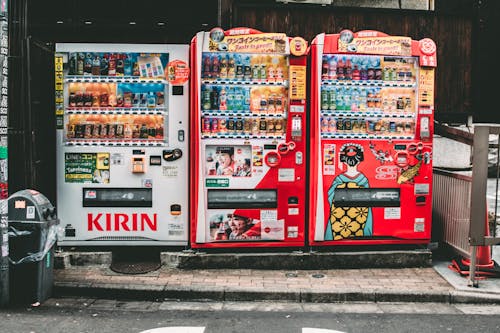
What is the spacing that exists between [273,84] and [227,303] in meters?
2.95

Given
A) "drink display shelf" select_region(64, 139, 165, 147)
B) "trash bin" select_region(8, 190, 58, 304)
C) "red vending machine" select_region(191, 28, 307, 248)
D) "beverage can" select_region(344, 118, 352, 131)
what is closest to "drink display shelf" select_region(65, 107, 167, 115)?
"drink display shelf" select_region(64, 139, 165, 147)

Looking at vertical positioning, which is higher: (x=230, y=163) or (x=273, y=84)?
(x=273, y=84)

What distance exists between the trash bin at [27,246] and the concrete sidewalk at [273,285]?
1.53 ft

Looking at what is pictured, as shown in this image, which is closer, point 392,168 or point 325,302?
point 325,302

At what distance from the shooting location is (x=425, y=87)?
700cm

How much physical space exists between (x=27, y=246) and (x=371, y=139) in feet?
15.0

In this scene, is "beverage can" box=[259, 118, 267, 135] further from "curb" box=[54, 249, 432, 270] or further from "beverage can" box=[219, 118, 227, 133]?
"curb" box=[54, 249, 432, 270]

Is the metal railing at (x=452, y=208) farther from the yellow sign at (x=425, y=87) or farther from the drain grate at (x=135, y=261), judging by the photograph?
the drain grate at (x=135, y=261)

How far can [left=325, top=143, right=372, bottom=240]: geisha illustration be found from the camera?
23.0ft

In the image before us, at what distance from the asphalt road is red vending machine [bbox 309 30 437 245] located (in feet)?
4.53

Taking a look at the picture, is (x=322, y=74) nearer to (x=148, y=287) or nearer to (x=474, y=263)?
(x=474, y=263)

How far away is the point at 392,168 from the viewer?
7070 mm

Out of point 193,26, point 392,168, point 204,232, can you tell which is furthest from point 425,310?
point 193,26

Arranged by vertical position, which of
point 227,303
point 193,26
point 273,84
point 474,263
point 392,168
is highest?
point 193,26
